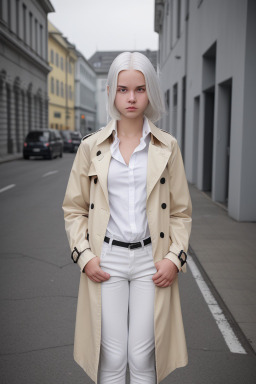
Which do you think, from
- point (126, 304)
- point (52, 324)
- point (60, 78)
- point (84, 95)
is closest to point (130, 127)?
point (126, 304)

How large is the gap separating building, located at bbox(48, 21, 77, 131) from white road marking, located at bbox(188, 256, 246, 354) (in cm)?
4828

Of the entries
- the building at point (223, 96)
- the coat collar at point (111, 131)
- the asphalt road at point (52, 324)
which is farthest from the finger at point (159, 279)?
the building at point (223, 96)

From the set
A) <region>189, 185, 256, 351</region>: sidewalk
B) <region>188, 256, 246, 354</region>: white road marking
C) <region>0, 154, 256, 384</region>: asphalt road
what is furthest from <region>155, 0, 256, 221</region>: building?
<region>0, 154, 256, 384</region>: asphalt road

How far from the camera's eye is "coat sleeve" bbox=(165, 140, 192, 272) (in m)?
2.32

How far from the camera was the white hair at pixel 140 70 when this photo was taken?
2186 millimetres

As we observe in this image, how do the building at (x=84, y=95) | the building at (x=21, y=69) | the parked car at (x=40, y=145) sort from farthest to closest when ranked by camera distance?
1. the building at (x=84, y=95)
2. the building at (x=21, y=69)
3. the parked car at (x=40, y=145)

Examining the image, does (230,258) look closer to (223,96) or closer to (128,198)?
(128,198)

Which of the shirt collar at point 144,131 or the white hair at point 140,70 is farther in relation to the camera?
the shirt collar at point 144,131

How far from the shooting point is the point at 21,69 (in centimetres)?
3466

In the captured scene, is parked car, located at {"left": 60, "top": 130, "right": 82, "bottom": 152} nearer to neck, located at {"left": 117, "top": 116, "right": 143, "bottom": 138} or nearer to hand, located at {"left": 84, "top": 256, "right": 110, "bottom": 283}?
neck, located at {"left": 117, "top": 116, "right": 143, "bottom": 138}

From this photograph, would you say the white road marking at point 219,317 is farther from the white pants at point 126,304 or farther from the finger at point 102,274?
the finger at point 102,274

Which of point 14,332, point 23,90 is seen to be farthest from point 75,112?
point 14,332

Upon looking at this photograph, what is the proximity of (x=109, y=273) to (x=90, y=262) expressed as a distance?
11 centimetres

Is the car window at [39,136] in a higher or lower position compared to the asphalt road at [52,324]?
higher
